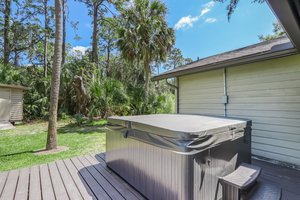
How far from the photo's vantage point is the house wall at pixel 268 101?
11.9ft

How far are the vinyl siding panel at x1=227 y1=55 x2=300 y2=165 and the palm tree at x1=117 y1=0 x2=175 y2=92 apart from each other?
5.90 metres

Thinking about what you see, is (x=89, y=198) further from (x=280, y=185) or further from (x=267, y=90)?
(x=267, y=90)

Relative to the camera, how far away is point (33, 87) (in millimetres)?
11797

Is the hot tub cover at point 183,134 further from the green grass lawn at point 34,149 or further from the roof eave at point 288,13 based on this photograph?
the green grass lawn at point 34,149

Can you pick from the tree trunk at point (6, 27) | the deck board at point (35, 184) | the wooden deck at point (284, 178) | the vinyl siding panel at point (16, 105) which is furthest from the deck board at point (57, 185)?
the tree trunk at point (6, 27)

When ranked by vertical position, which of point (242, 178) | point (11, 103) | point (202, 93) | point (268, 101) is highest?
point (202, 93)

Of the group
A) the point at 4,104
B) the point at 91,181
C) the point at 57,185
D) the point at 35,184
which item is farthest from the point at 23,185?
the point at 4,104

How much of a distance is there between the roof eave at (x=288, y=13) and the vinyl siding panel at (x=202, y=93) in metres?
2.82

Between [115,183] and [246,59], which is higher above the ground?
[246,59]

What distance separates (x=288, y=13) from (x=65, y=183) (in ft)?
12.2

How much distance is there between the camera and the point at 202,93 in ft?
18.0

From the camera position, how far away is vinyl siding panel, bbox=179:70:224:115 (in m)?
5.01

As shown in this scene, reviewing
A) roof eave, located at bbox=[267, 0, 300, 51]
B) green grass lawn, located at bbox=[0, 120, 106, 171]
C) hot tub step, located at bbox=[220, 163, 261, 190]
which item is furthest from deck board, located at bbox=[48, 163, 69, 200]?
roof eave, located at bbox=[267, 0, 300, 51]

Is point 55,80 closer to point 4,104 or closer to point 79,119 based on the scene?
point 79,119
